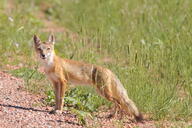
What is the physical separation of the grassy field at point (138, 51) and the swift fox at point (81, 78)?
29 centimetres

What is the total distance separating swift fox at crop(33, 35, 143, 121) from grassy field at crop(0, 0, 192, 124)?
0.29 metres

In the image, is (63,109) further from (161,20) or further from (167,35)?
(161,20)

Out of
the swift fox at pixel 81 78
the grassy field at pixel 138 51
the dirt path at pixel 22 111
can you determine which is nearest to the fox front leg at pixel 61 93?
the swift fox at pixel 81 78

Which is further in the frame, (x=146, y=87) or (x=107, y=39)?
(x=107, y=39)

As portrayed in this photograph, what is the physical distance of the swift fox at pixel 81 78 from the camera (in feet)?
24.3

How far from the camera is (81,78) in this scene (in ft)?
24.9

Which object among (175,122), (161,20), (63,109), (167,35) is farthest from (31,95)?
(161,20)

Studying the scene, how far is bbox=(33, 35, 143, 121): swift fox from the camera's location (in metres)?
7.40

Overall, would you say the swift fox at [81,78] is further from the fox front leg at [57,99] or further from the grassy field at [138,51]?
the grassy field at [138,51]

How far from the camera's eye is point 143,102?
766cm

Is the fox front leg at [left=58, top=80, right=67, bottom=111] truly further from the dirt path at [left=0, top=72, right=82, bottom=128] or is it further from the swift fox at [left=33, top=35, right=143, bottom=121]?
the dirt path at [left=0, top=72, right=82, bottom=128]

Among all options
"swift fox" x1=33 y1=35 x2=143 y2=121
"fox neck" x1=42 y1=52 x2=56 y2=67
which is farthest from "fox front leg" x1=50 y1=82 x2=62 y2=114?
"fox neck" x1=42 y1=52 x2=56 y2=67

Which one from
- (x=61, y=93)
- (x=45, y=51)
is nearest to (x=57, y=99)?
(x=61, y=93)

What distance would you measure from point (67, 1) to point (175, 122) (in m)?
8.29
